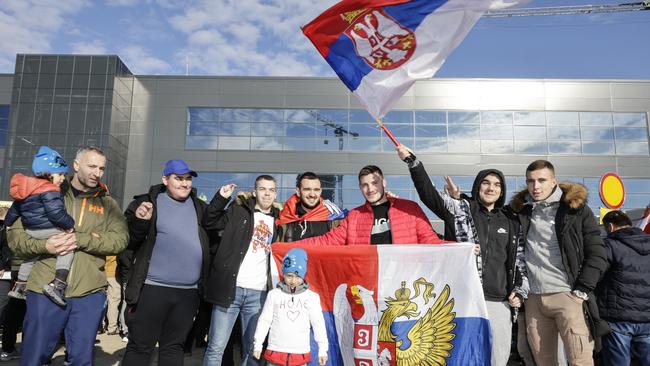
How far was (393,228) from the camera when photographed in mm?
4367

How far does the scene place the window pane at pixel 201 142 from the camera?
1177 inches

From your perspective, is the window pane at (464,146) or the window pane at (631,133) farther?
the window pane at (631,133)

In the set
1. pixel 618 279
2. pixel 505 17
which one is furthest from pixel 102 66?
pixel 505 17

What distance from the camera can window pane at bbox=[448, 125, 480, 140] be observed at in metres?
29.5

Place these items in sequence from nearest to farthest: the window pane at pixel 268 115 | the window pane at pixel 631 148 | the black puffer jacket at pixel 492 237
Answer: the black puffer jacket at pixel 492 237 → the window pane at pixel 631 148 → the window pane at pixel 268 115

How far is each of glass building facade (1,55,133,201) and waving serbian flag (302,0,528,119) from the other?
92.5 feet

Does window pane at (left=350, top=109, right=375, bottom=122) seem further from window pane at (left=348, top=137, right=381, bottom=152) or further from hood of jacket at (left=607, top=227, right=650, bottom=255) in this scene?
hood of jacket at (left=607, top=227, right=650, bottom=255)

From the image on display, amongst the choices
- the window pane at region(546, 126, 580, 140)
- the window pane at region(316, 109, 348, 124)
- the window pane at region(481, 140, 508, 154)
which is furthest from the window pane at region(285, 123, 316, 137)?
the window pane at region(546, 126, 580, 140)

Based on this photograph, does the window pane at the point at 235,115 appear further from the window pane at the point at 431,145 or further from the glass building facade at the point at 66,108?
the window pane at the point at 431,145

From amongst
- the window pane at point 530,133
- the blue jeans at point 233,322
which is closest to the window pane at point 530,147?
the window pane at point 530,133

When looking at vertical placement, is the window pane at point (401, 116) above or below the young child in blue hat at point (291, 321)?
above

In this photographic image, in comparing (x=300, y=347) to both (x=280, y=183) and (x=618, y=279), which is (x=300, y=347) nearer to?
(x=618, y=279)

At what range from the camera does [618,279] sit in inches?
185

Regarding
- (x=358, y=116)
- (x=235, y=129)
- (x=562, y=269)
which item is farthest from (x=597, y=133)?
(x=562, y=269)
